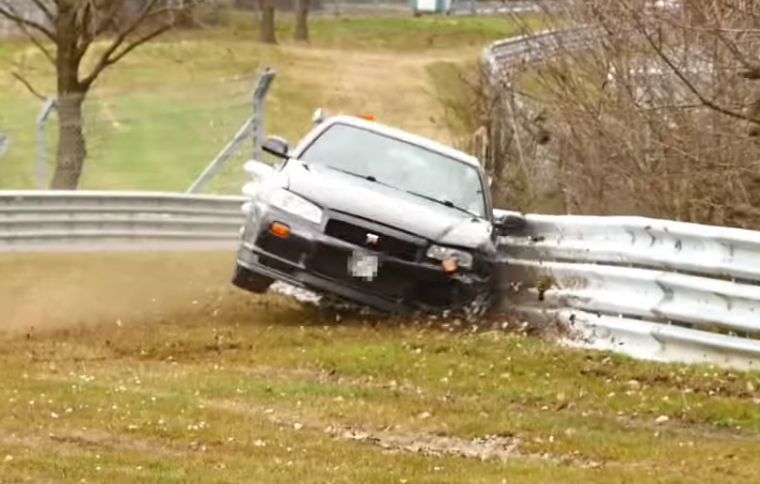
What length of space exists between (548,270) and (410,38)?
48.5 metres

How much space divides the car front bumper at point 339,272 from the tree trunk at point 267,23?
43.3 metres

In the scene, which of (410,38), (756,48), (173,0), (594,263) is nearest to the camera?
(594,263)

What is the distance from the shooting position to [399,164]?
1326 centimetres

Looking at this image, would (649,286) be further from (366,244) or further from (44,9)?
(44,9)

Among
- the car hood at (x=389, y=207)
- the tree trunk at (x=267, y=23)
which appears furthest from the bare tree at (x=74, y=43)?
the tree trunk at (x=267, y=23)

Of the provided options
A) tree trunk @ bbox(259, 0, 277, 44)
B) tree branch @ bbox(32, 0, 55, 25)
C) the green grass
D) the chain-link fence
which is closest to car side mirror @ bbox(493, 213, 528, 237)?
the green grass

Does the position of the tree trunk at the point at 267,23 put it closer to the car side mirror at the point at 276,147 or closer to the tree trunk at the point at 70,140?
the tree trunk at the point at 70,140

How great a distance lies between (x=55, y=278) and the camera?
1627 cm

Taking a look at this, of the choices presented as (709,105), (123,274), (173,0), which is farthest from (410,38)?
(709,105)

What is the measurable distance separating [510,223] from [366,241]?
59.1 inches

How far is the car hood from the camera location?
12023mm

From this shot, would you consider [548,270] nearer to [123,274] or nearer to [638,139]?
[638,139]

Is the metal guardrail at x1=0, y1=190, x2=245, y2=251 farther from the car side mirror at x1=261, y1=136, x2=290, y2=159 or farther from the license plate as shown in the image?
the license plate

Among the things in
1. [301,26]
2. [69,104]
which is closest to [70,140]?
[69,104]
